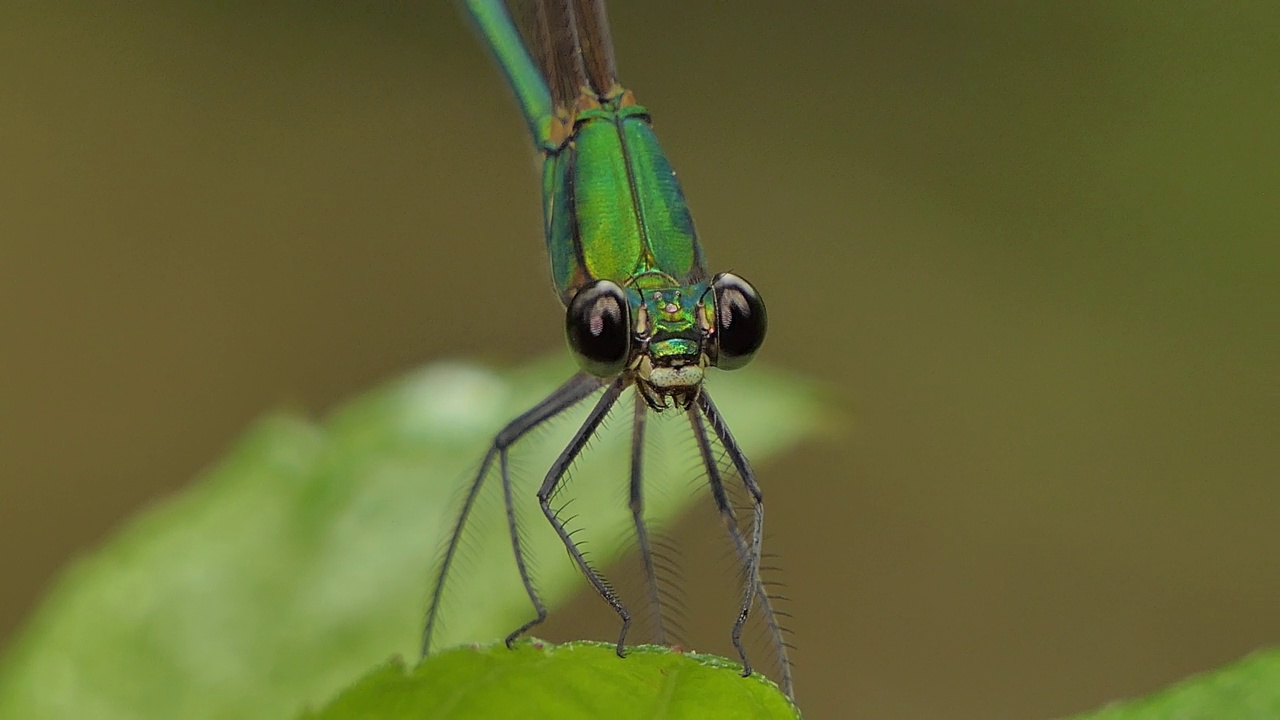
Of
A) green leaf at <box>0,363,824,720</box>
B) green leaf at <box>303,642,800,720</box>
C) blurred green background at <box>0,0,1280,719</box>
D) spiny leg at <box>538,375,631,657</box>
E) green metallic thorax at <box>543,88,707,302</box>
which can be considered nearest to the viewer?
green leaf at <box>303,642,800,720</box>

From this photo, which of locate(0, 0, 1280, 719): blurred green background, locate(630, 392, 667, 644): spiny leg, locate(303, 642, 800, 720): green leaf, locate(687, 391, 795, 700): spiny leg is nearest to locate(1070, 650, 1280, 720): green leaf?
locate(303, 642, 800, 720): green leaf

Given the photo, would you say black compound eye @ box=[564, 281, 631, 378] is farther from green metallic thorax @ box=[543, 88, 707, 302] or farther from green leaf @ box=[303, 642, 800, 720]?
green leaf @ box=[303, 642, 800, 720]

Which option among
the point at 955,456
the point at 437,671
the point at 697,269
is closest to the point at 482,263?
the point at 955,456

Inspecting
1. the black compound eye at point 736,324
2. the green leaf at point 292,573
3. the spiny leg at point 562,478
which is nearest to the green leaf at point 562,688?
the green leaf at point 292,573

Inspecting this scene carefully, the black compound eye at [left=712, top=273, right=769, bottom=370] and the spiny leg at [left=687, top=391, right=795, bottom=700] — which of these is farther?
the black compound eye at [left=712, top=273, right=769, bottom=370]

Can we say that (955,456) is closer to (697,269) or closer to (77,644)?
(697,269)

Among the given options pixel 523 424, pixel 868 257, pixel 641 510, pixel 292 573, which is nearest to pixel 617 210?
pixel 523 424
